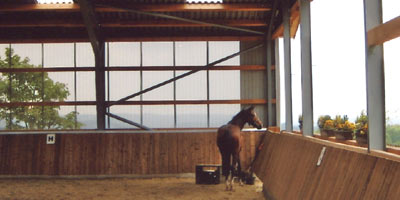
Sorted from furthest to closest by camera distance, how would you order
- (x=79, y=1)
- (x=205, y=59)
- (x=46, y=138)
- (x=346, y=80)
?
(x=205, y=59)
(x=46, y=138)
(x=79, y=1)
(x=346, y=80)

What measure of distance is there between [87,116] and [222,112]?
372cm

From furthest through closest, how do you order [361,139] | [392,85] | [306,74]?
[306,74] → [361,139] → [392,85]

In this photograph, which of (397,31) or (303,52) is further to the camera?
(303,52)

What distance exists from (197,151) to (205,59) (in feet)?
9.32

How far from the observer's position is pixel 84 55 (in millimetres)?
13648

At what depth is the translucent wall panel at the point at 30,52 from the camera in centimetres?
1364

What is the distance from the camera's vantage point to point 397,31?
3449 mm

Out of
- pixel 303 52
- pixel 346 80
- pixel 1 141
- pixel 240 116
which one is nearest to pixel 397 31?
pixel 346 80

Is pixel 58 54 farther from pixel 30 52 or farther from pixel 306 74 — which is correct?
pixel 306 74

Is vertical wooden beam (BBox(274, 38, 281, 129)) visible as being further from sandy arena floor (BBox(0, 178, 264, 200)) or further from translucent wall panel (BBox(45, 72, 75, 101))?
translucent wall panel (BBox(45, 72, 75, 101))

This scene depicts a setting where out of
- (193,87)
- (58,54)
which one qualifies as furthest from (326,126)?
(58,54)

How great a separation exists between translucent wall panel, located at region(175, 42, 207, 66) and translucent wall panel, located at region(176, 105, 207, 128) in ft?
3.99

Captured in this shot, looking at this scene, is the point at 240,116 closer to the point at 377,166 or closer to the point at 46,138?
the point at 46,138

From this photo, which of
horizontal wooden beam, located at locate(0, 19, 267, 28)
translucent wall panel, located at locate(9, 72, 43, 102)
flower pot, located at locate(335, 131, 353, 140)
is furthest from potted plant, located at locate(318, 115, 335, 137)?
translucent wall panel, located at locate(9, 72, 43, 102)
